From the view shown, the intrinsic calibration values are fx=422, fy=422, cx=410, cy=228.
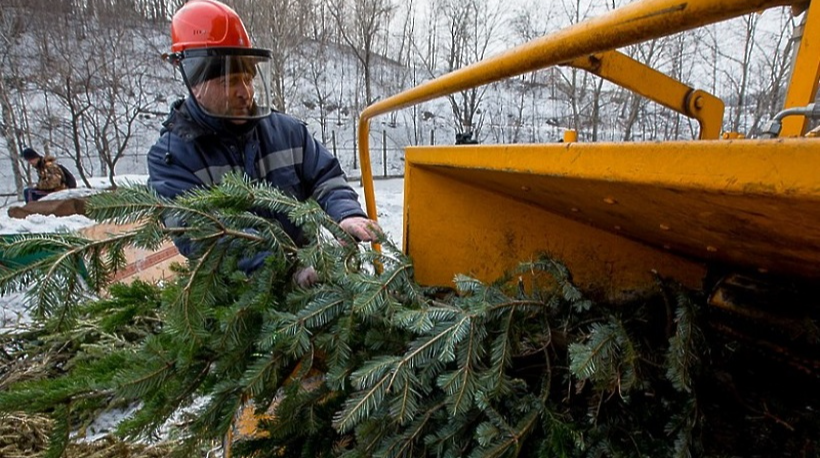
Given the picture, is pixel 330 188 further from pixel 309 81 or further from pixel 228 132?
pixel 309 81

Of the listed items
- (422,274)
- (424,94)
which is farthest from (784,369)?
(424,94)

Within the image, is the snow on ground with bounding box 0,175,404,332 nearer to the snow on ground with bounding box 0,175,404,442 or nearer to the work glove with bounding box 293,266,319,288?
Answer: the snow on ground with bounding box 0,175,404,442

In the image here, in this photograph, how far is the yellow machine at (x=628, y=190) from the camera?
0.52 m

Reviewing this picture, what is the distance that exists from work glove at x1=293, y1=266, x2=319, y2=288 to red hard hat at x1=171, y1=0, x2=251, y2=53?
4.55 feet

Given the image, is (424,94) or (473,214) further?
(473,214)

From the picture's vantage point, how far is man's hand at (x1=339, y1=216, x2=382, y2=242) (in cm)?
155

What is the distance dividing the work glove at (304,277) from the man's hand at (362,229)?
1.05 feet

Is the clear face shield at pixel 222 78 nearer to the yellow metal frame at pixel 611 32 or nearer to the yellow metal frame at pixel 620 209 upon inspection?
the yellow metal frame at pixel 620 209

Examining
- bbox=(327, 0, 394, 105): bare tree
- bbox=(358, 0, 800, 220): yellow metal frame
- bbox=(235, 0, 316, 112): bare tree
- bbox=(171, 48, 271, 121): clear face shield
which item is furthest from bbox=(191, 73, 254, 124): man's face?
bbox=(327, 0, 394, 105): bare tree

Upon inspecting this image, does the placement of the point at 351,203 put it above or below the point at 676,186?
below

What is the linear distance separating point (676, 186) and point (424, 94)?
0.90m

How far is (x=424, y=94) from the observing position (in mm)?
1324

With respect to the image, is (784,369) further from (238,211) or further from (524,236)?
(238,211)

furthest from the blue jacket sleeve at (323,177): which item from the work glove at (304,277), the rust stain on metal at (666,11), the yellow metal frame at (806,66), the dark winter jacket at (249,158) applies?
the yellow metal frame at (806,66)
